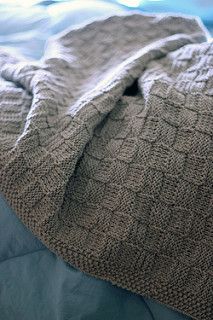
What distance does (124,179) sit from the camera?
1.92ft

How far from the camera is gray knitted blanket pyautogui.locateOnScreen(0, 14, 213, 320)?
562 mm

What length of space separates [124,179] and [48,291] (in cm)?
22

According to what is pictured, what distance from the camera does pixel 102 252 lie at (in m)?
0.56

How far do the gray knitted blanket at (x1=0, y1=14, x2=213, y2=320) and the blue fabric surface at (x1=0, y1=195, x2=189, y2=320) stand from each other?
1.0 inches

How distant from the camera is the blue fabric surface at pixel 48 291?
1.85ft

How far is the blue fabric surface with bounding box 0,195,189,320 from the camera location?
0.56 metres

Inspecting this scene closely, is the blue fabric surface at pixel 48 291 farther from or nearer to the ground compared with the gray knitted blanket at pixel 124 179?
nearer to the ground

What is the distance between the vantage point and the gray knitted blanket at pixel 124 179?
562mm

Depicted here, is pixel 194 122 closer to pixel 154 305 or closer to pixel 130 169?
pixel 130 169

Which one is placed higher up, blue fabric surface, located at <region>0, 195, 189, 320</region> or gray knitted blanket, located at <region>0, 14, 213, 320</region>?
gray knitted blanket, located at <region>0, 14, 213, 320</region>

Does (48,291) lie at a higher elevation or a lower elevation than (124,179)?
lower

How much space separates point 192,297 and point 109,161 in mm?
247

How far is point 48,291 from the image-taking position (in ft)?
1.97

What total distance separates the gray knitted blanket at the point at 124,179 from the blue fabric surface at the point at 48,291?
0.08 feet
